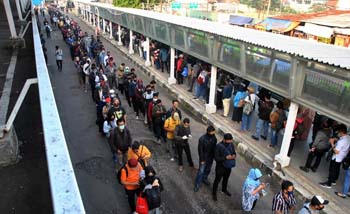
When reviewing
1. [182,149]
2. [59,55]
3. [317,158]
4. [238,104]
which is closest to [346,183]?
[317,158]

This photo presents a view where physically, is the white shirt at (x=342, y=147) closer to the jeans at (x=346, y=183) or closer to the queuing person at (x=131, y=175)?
the jeans at (x=346, y=183)

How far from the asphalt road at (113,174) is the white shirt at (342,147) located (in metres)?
1.60

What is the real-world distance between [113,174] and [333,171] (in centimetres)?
504

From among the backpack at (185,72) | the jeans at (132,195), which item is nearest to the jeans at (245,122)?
the jeans at (132,195)

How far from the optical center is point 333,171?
6277 mm

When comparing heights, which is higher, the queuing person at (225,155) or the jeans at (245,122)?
the queuing person at (225,155)

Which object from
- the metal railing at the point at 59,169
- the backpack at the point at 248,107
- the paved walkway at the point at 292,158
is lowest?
the paved walkway at the point at 292,158

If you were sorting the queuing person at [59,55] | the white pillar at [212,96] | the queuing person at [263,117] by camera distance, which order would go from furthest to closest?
1. the queuing person at [59,55]
2. the white pillar at [212,96]
3. the queuing person at [263,117]

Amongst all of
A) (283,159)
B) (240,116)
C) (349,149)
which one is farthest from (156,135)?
(349,149)

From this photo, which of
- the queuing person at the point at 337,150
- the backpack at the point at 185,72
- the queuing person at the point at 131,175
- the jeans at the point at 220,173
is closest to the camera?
the queuing person at the point at 131,175

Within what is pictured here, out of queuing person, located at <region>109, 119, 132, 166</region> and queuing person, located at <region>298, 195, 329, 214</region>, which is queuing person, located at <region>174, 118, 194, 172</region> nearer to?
queuing person, located at <region>109, 119, 132, 166</region>

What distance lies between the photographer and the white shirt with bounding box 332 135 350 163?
591 centimetres


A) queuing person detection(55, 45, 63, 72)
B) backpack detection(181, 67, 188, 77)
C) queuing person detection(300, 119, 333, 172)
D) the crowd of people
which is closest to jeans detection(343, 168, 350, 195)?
the crowd of people

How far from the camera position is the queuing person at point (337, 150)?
593 cm
